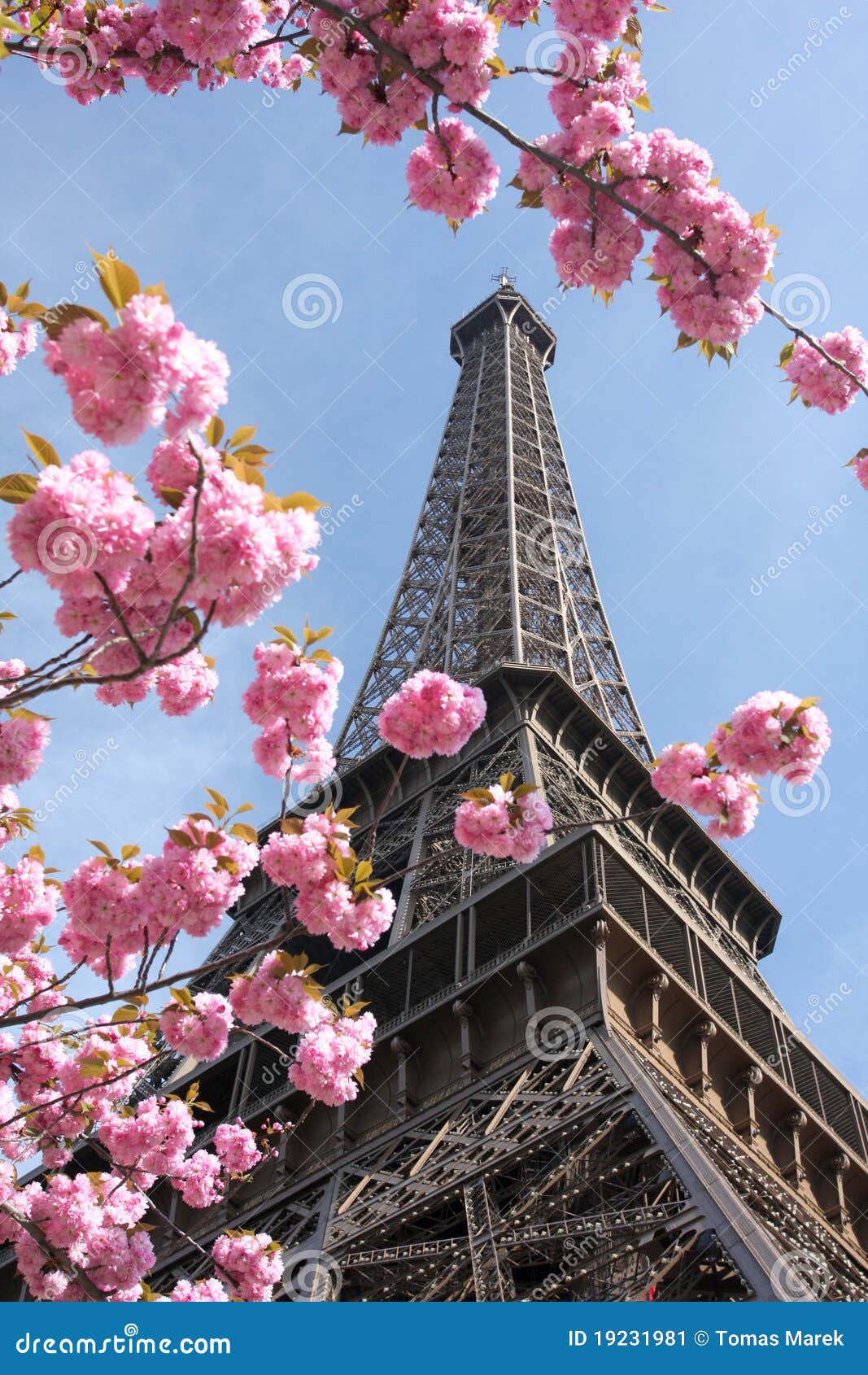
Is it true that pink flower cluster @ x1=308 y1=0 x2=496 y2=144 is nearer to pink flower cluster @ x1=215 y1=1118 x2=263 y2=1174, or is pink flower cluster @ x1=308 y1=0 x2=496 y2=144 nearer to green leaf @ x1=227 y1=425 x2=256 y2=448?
green leaf @ x1=227 y1=425 x2=256 y2=448

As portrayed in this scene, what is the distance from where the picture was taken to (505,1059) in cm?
1798

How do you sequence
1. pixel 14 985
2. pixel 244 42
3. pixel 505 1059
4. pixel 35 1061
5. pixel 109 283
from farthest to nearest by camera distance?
pixel 505 1059 → pixel 35 1061 → pixel 14 985 → pixel 244 42 → pixel 109 283

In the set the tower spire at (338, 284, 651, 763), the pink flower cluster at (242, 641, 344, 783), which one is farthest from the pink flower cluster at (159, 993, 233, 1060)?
the tower spire at (338, 284, 651, 763)

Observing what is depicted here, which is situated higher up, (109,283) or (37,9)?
(37,9)

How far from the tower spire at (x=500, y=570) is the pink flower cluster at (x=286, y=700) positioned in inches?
933

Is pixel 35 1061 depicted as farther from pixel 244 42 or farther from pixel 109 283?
pixel 244 42

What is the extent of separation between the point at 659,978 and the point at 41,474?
15385 mm

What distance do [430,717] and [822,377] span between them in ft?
11.8

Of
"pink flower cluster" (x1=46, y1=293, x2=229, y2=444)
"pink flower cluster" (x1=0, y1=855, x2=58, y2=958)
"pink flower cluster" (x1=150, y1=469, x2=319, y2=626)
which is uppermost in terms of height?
"pink flower cluster" (x1=0, y1=855, x2=58, y2=958)

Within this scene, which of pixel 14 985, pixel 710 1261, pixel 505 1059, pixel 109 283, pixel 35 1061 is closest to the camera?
pixel 109 283

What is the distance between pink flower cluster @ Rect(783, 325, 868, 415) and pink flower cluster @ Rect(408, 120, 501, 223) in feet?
7.67

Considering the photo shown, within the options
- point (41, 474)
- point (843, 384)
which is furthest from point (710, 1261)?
point (41, 474)

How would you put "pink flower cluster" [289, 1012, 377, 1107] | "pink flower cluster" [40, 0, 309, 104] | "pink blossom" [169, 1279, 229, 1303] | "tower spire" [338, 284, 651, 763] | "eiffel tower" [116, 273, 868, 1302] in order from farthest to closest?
"tower spire" [338, 284, 651, 763], "eiffel tower" [116, 273, 868, 1302], "pink flower cluster" [289, 1012, 377, 1107], "pink blossom" [169, 1279, 229, 1303], "pink flower cluster" [40, 0, 309, 104]

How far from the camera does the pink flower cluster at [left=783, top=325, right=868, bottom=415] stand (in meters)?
8.19
